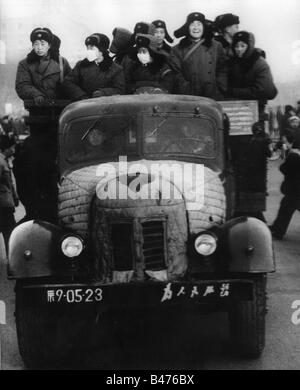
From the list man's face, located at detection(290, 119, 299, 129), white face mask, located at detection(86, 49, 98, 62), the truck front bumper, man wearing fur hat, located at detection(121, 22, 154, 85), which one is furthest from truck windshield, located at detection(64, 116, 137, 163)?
man's face, located at detection(290, 119, 299, 129)

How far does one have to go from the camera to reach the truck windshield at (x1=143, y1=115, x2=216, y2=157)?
224 inches

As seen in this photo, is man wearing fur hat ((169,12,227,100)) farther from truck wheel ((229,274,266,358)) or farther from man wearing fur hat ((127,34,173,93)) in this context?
truck wheel ((229,274,266,358))

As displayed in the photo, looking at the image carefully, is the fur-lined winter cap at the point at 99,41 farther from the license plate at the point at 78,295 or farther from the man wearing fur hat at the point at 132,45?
the license plate at the point at 78,295

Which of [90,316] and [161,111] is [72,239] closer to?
[90,316]

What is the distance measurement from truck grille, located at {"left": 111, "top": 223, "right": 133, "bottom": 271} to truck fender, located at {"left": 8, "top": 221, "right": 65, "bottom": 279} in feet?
1.41

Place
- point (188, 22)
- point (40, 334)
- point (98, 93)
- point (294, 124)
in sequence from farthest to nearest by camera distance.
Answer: point (294, 124) → point (188, 22) → point (98, 93) → point (40, 334)

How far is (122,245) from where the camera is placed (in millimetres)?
4812

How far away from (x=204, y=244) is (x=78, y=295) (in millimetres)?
931

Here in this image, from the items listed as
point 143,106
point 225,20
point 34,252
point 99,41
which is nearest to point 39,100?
point 99,41

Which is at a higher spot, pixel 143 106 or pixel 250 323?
pixel 143 106

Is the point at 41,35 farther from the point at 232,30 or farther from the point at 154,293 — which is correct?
the point at 154,293

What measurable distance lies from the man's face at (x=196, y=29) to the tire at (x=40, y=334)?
10.8ft

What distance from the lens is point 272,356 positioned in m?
5.12

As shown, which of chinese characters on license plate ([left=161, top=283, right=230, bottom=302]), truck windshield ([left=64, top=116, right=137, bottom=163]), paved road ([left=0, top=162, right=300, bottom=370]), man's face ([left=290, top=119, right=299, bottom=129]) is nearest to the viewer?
chinese characters on license plate ([left=161, top=283, right=230, bottom=302])
